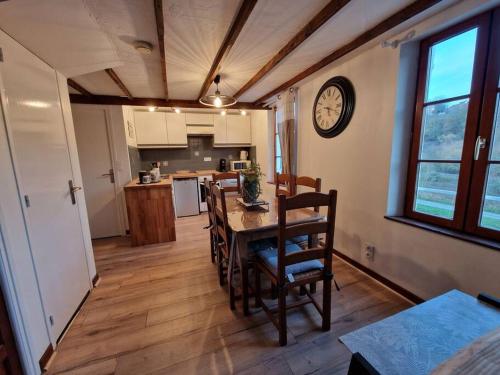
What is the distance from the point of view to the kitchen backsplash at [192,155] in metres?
4.75

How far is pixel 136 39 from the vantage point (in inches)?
69.2

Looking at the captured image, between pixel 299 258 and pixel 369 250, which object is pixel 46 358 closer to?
pixel 299 258

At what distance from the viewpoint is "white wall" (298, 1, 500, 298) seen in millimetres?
1461

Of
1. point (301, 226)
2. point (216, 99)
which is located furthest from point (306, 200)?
point (216, 99)

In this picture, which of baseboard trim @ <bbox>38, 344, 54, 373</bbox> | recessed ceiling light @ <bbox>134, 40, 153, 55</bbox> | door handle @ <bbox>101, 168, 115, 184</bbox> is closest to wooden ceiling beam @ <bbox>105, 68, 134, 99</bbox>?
recessed ceiling light @ <bbox>134, 40, 153, 55</bbox>

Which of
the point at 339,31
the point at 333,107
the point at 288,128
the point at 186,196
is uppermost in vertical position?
the point at 339,31

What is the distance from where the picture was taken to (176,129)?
4508mm

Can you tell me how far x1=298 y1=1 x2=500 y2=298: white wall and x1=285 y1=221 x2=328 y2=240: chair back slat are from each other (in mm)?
981

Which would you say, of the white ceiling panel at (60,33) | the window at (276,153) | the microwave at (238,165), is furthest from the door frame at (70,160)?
the microwave at (238,165)

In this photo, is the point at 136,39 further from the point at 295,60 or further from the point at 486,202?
the point at 486,202

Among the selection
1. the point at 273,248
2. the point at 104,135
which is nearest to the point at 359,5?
the point at 273,248

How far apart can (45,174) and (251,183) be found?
158 centimetres

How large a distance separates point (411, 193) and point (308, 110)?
1.66 metres

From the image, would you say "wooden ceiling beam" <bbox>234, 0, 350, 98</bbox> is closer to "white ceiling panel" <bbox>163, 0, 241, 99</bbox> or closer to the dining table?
"white ceiling panel" <bbox>163, 0, 241, 99</bbox>
